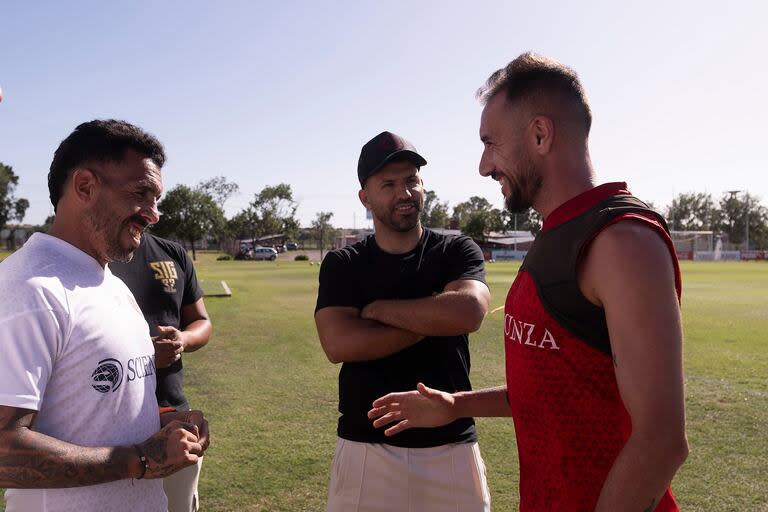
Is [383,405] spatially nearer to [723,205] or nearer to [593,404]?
[593,404]

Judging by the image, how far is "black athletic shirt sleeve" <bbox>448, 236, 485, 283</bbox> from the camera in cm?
367

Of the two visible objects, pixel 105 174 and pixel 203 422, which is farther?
pixel 203 422

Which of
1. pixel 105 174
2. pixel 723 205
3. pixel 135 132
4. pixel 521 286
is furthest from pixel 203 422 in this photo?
pixel 723 205

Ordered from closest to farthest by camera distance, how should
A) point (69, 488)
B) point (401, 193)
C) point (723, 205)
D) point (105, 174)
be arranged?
point (69, 488)
point (105, 174)
point (401, 193)
point (723, 205)

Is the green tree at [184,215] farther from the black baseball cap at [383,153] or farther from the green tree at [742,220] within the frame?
the green tree at [742,220]

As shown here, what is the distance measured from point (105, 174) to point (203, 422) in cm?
115

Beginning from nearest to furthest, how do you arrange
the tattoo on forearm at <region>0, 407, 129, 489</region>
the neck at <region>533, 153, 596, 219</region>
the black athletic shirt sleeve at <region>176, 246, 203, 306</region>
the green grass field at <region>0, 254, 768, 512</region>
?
the tattoo on forearm at <region>0, 407, 129, 489</region>
the neck at <region>533, 153, 596, 219</region>
the black athletic shirt sleeve at <region>176, 246, 203, 306</region>
the green grass field at <region>0, 254, 768, 512</region>

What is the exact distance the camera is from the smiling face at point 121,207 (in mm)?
2484

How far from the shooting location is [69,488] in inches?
85.7

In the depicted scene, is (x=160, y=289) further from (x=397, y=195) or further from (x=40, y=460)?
(x=40, y=460)

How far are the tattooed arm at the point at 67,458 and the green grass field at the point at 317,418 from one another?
2987mm

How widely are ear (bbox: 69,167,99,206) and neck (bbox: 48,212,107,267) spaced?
0.33ft

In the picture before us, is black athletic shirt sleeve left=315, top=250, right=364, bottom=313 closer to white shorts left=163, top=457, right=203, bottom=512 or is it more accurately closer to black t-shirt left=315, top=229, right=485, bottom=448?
black t-shirt left=315, top=229, right=485, bottom=448

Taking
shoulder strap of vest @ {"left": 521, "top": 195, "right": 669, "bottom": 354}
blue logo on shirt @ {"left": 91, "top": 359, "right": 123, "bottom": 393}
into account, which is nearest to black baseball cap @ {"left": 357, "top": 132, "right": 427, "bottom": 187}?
shoulder strap of vest @ {"left": 521, "top": 195, "right": 669, "bottom": 354}
